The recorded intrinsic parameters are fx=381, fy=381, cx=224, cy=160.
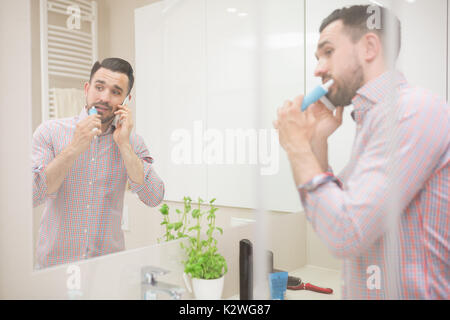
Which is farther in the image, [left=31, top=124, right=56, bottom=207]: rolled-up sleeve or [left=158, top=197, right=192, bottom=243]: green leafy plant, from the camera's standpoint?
[left=158, top=197, right=192, bottom=243]: green leafy plant

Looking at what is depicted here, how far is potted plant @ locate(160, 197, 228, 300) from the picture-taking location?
1.14 m

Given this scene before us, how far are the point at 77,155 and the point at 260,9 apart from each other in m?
0.85

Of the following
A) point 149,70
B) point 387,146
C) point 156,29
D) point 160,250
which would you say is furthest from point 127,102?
point 387,146

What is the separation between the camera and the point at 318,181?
89 centimetres

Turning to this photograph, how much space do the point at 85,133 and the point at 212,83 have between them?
499 mm

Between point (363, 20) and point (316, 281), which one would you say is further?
point (316, 281)

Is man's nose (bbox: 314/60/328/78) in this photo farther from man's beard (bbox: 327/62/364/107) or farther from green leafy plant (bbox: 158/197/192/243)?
green leafy plant (bbox: 158/197/192/243)

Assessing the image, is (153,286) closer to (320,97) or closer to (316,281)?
(316,281)

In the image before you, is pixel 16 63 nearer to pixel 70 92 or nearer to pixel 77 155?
pixel 70 92

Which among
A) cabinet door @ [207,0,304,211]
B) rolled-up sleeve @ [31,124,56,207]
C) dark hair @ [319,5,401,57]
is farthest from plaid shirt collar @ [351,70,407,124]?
rolled-up sleeve @ [31,124,56,207]

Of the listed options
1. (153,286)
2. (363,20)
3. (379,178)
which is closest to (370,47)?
(363,20)

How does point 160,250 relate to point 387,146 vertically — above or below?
below

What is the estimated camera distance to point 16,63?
816 millimetres

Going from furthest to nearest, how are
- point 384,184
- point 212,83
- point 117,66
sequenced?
point 212,83
point 117,66
point 384,184
